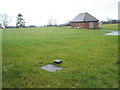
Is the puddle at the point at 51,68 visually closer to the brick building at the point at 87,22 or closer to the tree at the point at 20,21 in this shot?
the brick building at the point at 87,22

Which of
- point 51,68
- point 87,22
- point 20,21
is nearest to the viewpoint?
point 51,68

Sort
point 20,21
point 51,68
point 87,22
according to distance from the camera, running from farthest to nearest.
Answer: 1. point 20,21
2. point 87,22
3. point 51,68

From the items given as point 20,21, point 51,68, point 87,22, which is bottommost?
point 51,68

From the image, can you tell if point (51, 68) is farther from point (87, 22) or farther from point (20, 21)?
point (20, 21)

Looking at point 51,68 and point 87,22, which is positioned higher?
Answer: point 87,22

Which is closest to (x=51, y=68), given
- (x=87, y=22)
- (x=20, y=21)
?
(x=87, y=22)

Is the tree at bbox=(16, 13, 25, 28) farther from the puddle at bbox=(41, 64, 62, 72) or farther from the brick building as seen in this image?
the puddle at bbox=(41, 64, 62, 72)

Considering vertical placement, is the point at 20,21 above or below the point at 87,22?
above

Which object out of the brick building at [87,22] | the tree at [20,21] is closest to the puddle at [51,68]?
the brick building at [87,22]

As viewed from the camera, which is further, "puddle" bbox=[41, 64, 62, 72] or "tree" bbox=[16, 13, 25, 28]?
"tree" bbox=[16, 13, 25, 28]

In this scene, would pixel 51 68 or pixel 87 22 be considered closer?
pixel 51 68

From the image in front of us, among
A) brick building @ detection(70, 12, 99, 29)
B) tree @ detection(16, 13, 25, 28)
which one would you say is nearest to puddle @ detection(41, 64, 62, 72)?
brick building @ detection(70, 12, 99, 29)

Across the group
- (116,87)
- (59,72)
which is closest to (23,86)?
(59,72)

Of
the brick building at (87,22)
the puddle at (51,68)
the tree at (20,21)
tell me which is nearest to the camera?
the puddle at (51,68)
